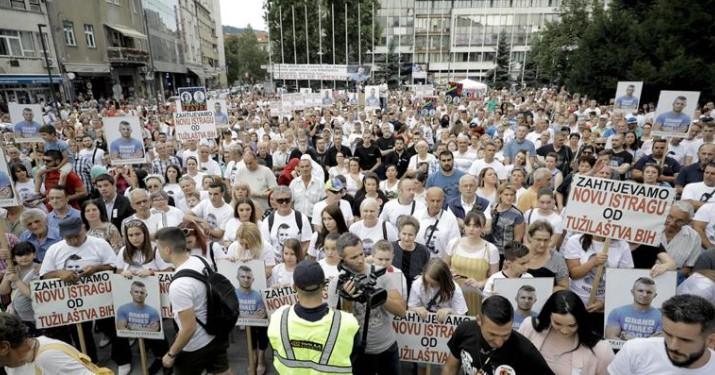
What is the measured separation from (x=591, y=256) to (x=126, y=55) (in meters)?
45.1

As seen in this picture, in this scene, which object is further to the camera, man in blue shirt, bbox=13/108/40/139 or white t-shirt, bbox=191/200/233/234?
man in blue shirt, bbox=13/108/40/139

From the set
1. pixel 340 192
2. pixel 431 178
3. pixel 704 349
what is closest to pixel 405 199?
pixel 340 192

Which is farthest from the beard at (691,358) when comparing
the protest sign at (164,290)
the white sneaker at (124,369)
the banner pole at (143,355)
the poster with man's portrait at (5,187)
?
the poster with man's portrait at (5,187)

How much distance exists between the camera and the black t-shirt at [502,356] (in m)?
2.47

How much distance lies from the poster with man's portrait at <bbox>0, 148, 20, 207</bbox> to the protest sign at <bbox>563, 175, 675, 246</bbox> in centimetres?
686

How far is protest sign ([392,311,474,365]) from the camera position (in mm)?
3699

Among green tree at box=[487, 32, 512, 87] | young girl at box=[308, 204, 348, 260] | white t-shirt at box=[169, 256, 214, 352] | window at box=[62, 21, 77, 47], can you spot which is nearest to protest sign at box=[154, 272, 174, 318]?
white t-shirt at box=[169, 256, 214, 352]

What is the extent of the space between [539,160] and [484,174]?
2643 mm

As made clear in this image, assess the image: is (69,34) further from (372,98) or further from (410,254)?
(410,254)

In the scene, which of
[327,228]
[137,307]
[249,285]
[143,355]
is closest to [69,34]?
[137,307]

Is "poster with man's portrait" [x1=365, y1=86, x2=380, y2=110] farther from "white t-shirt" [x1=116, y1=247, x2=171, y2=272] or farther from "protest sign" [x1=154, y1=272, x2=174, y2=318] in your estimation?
"protest sign" [x1=154, y1=272, x2=174, y2=318]

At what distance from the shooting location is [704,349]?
2375 mm

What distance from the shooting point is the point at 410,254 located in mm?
4262

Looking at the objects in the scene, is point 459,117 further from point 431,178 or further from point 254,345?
point 254,345
